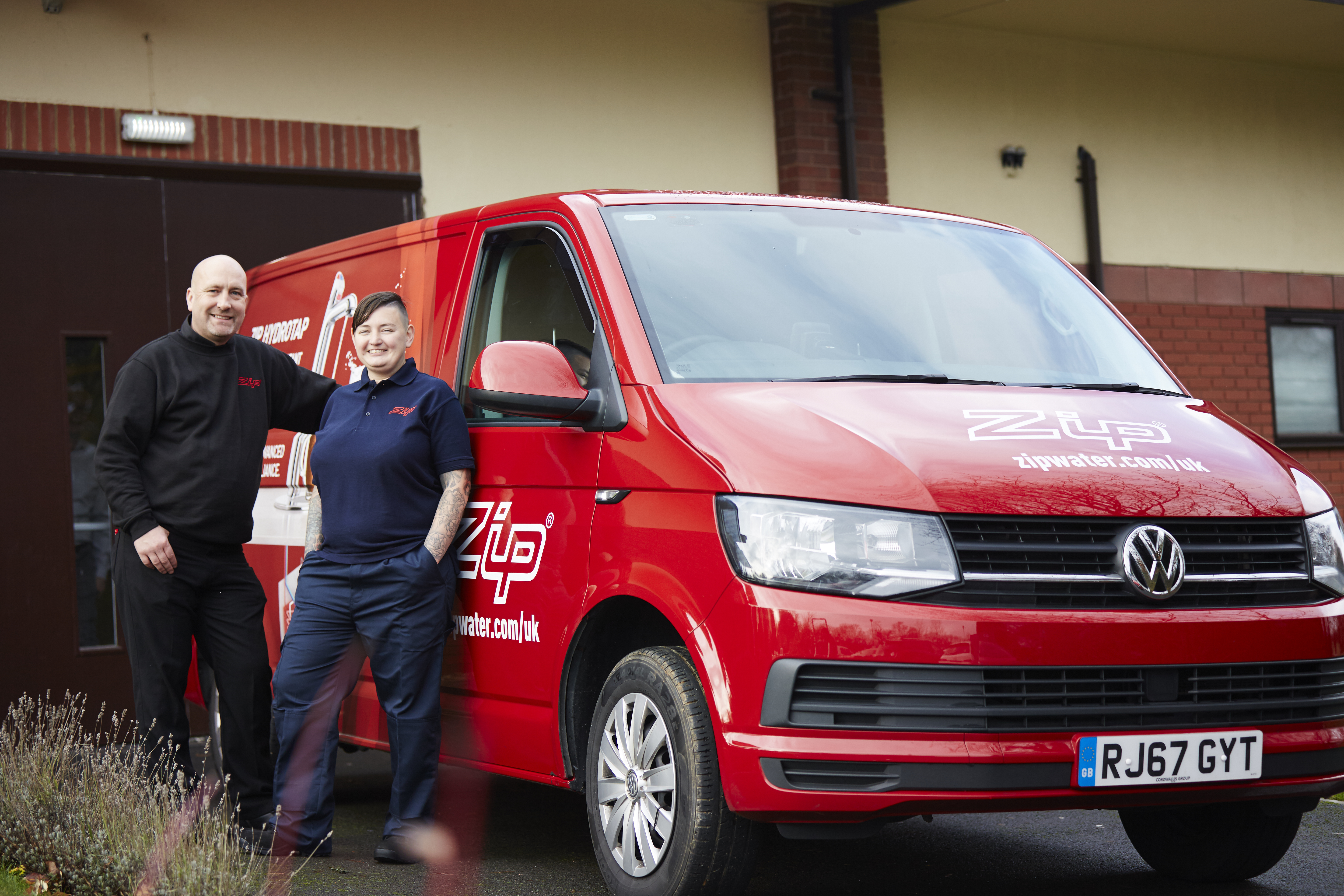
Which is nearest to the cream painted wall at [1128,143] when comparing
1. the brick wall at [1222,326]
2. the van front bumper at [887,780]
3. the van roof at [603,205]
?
the brick wall at [1222,326]

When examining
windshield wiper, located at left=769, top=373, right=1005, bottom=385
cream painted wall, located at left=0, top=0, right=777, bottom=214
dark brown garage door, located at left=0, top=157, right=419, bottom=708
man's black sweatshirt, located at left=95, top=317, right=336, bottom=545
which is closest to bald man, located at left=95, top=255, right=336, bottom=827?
man's black sweatshirt, located at left=95, top=317, right=336, bottom=545

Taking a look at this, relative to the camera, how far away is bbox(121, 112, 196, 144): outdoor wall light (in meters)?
8.77

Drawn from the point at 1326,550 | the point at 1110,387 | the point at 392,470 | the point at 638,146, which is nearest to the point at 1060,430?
the point at 1110,387

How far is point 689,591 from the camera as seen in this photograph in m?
4.10

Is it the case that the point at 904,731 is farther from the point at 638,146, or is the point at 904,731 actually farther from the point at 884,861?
the point at 638,146

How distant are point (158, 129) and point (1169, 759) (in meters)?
6.87

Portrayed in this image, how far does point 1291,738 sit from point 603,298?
Answer: 89.4 inches

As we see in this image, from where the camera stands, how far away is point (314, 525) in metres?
5.52

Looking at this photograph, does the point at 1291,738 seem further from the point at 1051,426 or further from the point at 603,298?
the point at 603,298

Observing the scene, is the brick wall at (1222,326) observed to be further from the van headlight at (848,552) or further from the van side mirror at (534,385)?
the van headlight at (848,552)

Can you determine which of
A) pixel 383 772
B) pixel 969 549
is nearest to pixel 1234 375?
pixel 383 772

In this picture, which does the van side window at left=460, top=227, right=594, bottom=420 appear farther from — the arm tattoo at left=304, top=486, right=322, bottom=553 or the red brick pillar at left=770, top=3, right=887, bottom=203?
the red brick pillar at left=770, top=3, right=887, bottom=203

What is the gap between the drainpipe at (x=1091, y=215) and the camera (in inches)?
484

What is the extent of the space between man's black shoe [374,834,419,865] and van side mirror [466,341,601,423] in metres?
1.56
